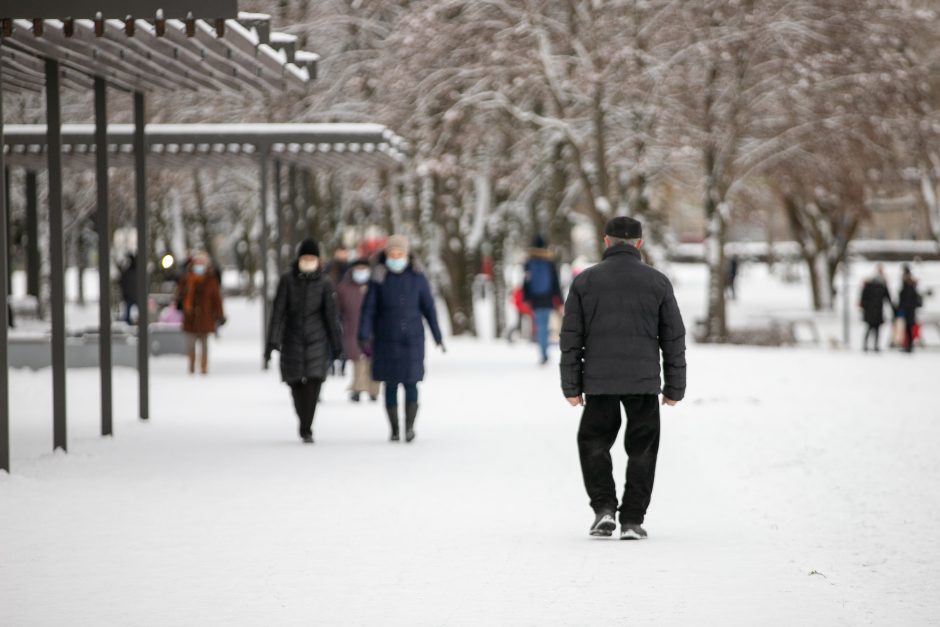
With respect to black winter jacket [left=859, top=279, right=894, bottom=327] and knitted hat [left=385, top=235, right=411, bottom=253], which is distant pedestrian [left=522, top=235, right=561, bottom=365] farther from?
knitted hat [left=385, top=235, right=411, bottom=253]

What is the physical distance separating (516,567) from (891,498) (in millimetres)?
3637

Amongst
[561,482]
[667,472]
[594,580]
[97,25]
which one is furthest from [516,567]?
[97,25]

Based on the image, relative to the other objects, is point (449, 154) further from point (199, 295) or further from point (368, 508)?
point (368, 508)

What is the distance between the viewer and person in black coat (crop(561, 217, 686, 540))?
8.41m

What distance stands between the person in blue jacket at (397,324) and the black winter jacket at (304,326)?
0.41 metres

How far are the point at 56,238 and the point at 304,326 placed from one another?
2.29 metres

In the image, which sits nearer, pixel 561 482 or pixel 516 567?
pixel 516 567

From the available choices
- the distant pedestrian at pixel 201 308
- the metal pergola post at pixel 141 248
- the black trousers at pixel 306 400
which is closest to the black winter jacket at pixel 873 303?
the distant pedestrian at pixel 201 308

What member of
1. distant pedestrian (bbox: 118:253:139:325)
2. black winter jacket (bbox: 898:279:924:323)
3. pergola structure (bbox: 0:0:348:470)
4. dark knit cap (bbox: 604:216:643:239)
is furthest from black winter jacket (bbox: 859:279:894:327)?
dark knit cap (bbox: 604:216:643:239)

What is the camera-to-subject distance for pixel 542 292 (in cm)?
2330

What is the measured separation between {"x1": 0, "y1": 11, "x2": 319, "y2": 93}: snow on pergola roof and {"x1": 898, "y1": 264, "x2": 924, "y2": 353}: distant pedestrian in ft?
56.9

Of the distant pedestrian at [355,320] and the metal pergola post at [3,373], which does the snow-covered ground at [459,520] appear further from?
the distant pedestrian at [355,320]

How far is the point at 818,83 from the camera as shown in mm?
30453

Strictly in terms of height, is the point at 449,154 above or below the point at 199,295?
above
